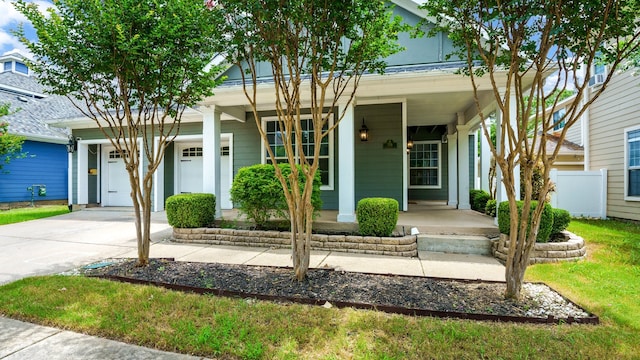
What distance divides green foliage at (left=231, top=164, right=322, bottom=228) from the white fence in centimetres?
752

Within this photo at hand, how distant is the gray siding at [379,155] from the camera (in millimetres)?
7621

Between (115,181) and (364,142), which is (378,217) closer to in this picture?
(364,142)

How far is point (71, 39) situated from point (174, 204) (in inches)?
131

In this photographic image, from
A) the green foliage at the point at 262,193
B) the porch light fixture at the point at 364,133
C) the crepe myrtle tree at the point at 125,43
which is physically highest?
the crepe myrtle tree at the point at 125,43

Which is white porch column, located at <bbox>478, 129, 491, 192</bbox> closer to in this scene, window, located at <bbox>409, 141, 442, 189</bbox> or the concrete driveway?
window, located at <bbox>409, 141, 442, 189</bbox>

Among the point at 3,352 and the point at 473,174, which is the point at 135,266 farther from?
the point at 473,174

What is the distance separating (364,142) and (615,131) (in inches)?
276

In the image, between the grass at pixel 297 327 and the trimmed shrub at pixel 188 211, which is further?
the trimmed shrub at pixel 188 211

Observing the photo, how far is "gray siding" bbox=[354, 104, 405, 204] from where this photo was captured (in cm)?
762

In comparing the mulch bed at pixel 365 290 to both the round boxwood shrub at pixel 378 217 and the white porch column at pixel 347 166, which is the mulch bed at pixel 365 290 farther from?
the white porch column at pixel 347 166

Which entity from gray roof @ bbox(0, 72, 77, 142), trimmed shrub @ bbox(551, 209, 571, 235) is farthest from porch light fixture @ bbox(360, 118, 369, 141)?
gray roof @ bbox(0, 72, 77, 142)

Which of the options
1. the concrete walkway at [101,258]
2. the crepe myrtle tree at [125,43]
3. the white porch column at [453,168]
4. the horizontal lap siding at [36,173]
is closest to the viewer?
the concrete walkway at [101,258]

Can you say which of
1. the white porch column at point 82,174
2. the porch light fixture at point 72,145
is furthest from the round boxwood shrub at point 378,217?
the porch light fixture at point 72,145

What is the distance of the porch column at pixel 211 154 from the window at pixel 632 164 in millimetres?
Answer: 10075
